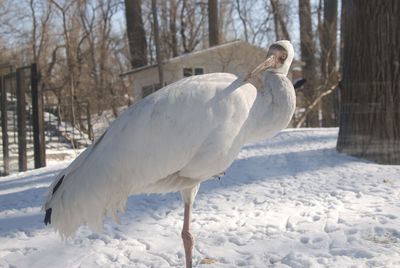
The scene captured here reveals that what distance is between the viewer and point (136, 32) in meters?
25.6

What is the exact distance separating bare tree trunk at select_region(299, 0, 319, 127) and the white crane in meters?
15.2

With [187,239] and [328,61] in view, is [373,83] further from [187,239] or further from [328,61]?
[328,61]

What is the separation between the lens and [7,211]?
5688 millimetres

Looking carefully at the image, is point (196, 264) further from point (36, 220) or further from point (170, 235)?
point (36, 220)

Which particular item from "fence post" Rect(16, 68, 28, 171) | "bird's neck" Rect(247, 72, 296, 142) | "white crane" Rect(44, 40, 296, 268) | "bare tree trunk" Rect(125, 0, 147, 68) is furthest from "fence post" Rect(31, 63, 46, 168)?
"bare tree trunk" Rect(125, 0, 147, 68)

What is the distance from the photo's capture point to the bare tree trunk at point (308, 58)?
1897 cm

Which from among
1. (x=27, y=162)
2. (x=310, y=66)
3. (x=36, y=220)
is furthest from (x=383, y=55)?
(x=310, y=66)

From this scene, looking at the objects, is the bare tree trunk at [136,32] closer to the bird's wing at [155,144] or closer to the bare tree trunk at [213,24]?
the bare tree trunk at [213,24]

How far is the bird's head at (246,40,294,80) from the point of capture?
3436 mm

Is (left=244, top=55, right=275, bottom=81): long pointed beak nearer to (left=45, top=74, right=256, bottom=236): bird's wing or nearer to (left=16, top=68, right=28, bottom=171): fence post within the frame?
(left=45, top=74, right=256, bottom=236): bird's wing

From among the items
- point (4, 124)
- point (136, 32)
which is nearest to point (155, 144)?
point (4, 124)

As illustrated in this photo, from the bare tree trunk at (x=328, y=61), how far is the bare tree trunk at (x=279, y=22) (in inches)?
148

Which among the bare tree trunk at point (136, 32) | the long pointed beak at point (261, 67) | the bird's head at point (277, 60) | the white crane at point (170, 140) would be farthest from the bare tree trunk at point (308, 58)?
the white crane at point (170, 140)

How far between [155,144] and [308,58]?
17545mm
